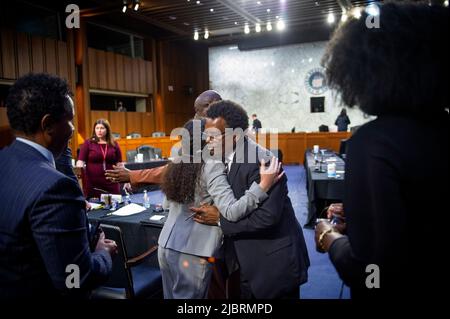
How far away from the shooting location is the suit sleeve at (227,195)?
149cm

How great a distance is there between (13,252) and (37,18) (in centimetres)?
1122

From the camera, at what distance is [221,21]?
37.8ft

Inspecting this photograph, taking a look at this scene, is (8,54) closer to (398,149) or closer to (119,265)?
(119,265)

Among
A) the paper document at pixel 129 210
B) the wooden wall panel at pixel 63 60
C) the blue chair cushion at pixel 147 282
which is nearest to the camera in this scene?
the blue chair cushion at pixel 147 282

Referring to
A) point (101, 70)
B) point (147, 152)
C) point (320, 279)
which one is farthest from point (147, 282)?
point (101, 70)

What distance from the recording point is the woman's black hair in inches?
31.6

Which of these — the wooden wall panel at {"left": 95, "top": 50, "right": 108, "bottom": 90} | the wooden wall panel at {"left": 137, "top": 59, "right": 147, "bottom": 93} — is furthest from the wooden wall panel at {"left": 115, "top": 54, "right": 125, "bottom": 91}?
the wooden wall panel at {"left": 137, "top": 59, "right": 147, "bottom": 93}

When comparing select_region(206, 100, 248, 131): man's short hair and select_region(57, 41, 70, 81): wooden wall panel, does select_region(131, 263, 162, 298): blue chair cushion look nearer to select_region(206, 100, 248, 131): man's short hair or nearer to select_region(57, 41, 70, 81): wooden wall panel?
select_region(206, 100, 248, 131): man's short hair

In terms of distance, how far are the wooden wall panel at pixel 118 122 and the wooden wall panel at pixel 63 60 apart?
2.17 m

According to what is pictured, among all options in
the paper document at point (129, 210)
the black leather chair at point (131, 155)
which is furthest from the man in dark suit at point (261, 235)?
the black leather chair at point (131, 155)

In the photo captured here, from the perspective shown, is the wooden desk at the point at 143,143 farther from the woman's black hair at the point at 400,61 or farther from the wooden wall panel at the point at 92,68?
the woman's black hair at the point at 400,61

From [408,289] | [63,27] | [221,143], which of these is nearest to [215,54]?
[63,27]

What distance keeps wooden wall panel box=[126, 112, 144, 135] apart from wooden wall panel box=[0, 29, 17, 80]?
4300mm
